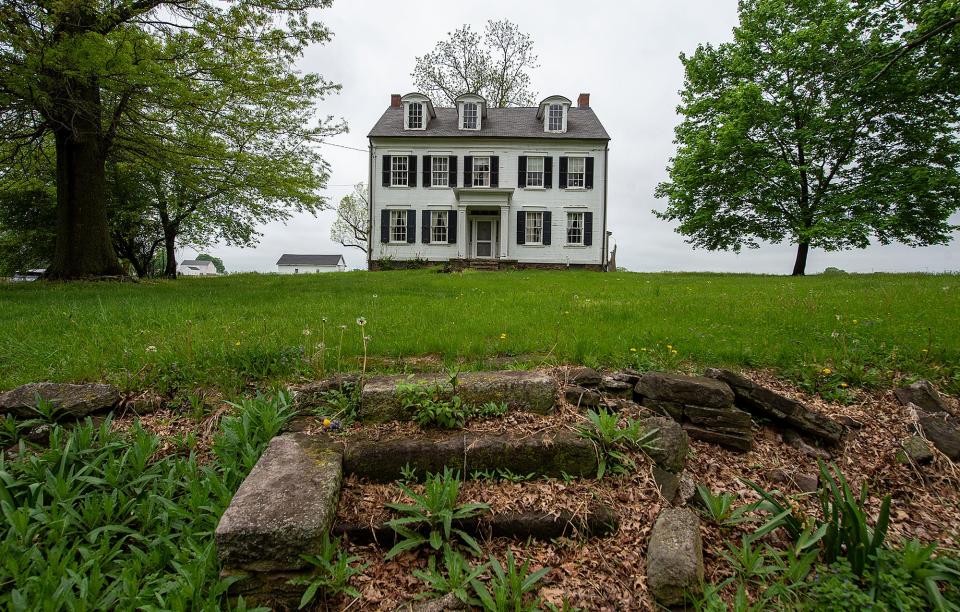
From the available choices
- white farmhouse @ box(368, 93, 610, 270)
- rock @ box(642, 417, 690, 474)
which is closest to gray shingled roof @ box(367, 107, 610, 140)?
white farmhouse @ box(368, 93, 610, 270)

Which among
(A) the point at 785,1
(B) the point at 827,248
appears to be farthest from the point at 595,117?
(B) the point at 827,248

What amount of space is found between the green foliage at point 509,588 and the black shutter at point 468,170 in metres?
19.2

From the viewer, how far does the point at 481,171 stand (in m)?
19.7

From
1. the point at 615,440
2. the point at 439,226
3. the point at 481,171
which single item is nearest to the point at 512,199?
the point at 481,171

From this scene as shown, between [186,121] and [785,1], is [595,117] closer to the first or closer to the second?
[785,1]

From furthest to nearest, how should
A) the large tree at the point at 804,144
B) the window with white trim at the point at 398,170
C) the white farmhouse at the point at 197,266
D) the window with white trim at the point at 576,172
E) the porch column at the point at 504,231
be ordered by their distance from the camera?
the white farmhouse at the point at 197,266 < the window with white trim at the point at 398,170 < the window with white trim at the point at 576,172 < the porch column at the point at 504,231 < the large tree at the point at 804,144

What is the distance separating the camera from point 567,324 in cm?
475

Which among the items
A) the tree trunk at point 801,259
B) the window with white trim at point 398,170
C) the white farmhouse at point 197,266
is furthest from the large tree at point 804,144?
the white farmhouse at point 197,266

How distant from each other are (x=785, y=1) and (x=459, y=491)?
75.2ft

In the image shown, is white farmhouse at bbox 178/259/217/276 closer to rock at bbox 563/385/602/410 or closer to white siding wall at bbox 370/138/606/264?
Answer: white siding wall at bbox 370/138/606/264

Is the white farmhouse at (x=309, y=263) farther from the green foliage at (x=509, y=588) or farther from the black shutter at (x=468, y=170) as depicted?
the green foliage at (x=509, y=588)

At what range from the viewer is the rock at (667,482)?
2078mm

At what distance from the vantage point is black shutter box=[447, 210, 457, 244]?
19.5m

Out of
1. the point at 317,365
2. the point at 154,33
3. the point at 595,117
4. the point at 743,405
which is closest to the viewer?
the point at 743,405
